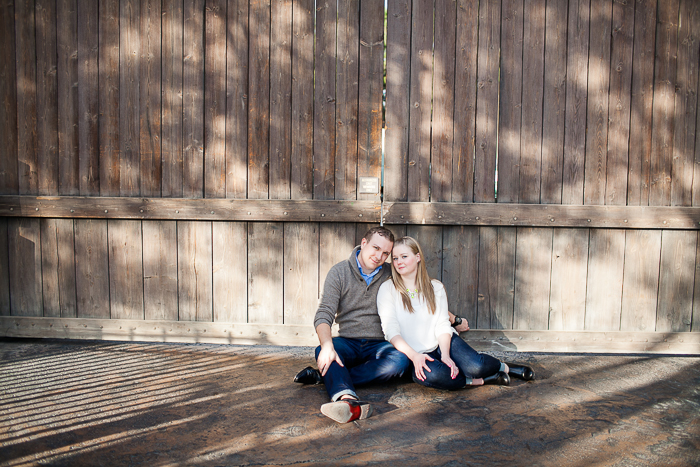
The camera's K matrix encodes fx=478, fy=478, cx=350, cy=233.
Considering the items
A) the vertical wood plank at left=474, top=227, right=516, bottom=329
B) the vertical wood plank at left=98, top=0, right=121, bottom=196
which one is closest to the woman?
the vertical wood plank at left=474, top=227, right=516, bottom=329

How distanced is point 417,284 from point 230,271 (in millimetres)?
1374

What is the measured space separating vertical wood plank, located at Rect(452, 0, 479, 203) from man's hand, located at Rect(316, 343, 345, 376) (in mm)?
1408

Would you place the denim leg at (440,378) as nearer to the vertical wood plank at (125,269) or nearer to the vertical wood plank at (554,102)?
the vertical wood plank at (554,102)

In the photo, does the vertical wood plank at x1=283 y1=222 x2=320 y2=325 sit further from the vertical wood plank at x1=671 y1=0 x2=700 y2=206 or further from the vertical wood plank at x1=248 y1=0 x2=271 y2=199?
the vertical wood plank at x1=671 y1=0 x2=700 y2=206

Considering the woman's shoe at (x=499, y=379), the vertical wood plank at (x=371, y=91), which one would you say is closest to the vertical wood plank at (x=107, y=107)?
the vertical wood plank at (x=371, y=91)

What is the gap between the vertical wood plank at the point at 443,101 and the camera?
322cm

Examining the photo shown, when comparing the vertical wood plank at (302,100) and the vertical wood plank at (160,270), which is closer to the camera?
the vertical wood plank at (302,100)

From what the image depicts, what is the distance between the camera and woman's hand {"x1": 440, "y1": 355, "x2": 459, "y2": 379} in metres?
2.57

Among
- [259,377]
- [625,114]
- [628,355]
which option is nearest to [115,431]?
[259,377]

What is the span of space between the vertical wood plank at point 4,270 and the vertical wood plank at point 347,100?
2.39 m

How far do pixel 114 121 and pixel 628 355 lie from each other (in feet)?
12.9

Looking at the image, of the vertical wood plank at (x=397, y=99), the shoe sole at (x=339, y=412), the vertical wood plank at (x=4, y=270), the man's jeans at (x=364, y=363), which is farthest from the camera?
the vertical wood plank at (x=4, y=270)

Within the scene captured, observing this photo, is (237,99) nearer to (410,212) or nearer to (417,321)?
(410,212)

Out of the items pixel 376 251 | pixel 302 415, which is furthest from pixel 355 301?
pixel 302 415
